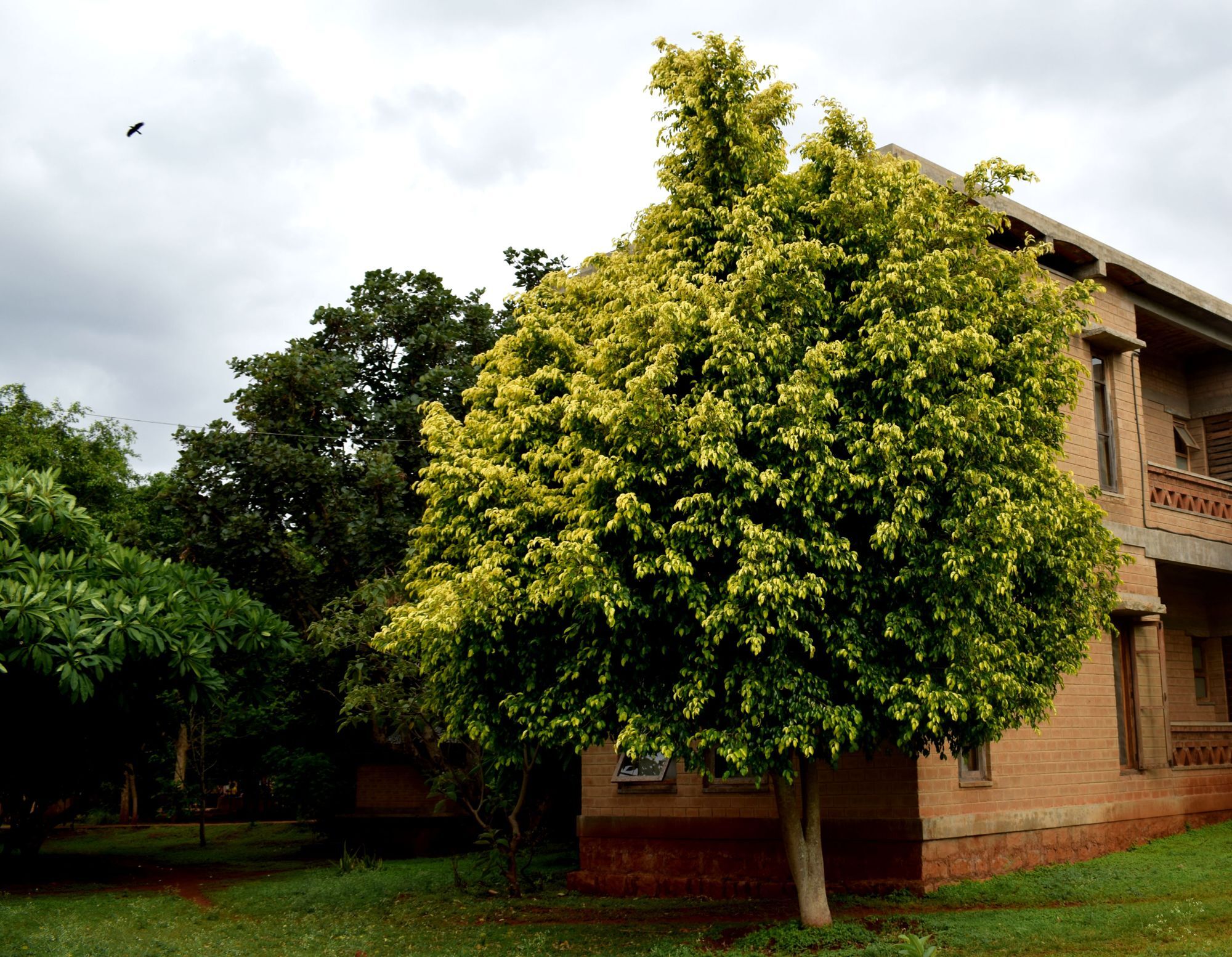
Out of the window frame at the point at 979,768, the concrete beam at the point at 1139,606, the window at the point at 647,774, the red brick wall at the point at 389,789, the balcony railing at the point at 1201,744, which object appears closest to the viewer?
Result: the window frame at the point at 979,768

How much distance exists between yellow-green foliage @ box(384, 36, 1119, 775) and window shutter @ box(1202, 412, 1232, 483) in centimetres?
1115

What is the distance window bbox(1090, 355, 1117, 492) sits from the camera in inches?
712

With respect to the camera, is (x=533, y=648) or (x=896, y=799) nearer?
(x=533, y=648)

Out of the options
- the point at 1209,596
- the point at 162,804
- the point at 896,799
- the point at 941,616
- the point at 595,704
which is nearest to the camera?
the point at 941,616

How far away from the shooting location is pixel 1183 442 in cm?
2259

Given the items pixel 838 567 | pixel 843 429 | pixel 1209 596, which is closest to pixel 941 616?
pixel 838 567

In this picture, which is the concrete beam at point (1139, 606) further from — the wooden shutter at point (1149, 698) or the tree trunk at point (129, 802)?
the tree trunk at point (129, 802)

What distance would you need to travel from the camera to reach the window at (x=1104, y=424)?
18.1 metres

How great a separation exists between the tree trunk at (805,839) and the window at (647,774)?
503 cm

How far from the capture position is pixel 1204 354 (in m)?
22.2

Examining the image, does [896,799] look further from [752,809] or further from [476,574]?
[476,574]

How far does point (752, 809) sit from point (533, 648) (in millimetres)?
5791

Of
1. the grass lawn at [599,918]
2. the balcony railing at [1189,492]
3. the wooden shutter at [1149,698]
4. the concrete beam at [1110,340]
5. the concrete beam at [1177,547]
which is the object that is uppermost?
Result: the concrete beam at [1110,340]

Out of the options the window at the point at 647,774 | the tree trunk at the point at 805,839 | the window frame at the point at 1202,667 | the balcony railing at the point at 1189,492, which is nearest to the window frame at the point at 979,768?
the tree trunk at the point at 805,839
